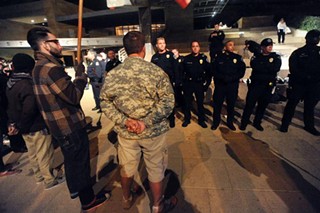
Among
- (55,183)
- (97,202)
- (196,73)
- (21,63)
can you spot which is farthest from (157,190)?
(196,73)

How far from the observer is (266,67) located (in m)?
3.61

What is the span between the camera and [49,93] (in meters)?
1.85

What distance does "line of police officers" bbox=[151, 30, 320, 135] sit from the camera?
350cm

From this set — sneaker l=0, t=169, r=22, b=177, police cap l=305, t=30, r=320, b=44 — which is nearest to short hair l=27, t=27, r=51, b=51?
sneaker l=0, t=169, r=22, b=177

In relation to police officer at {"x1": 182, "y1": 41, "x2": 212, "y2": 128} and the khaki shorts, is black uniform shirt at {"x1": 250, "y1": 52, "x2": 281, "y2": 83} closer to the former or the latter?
police officer at {"x1": 182, "y1": 41, "x2": 212, "y2": 128}

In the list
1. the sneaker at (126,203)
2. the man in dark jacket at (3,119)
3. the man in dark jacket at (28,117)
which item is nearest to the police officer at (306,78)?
the sneaker at (126,203)

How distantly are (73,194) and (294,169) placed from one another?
317cm

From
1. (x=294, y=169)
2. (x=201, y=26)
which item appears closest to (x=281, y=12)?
(x=201, y=26)

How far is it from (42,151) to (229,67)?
358 centimetres

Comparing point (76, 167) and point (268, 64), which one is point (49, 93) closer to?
point (76, 167)

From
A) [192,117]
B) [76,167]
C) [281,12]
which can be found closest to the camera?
[76,167]

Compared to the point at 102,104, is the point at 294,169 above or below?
below

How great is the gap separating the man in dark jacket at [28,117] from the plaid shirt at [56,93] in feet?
1.89

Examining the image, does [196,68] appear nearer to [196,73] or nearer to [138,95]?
[196,73]
